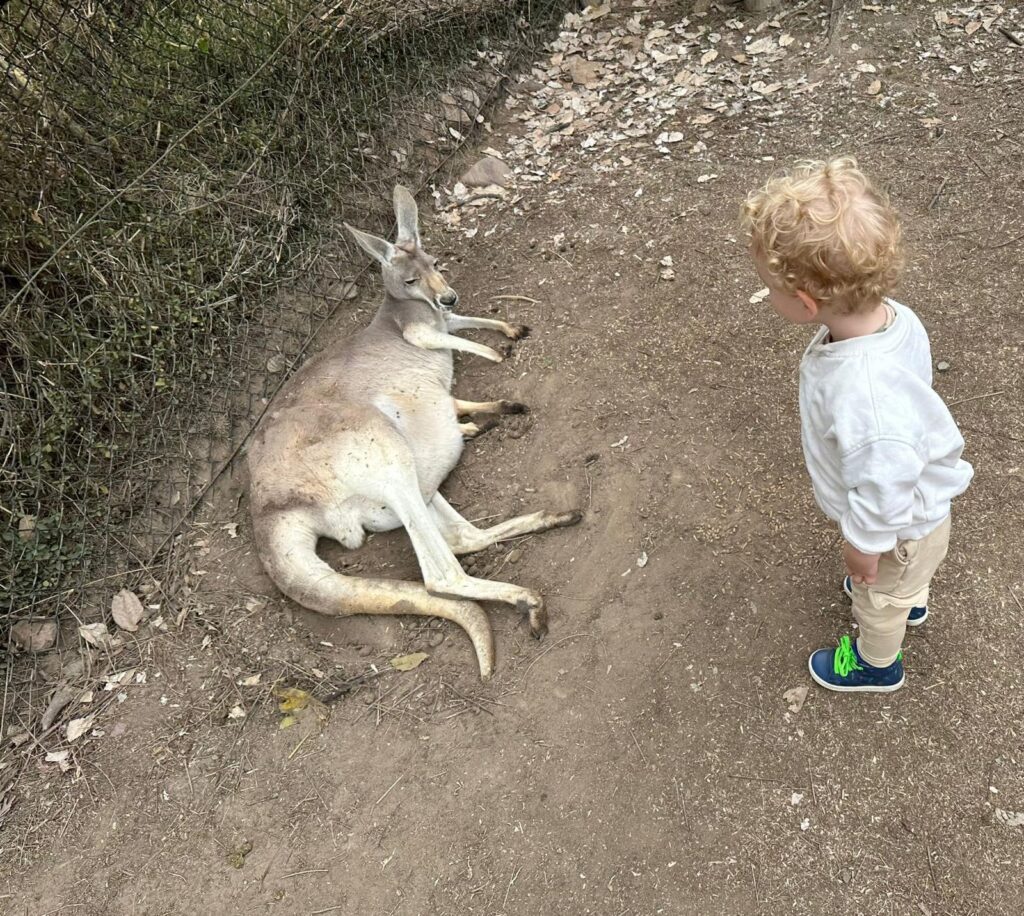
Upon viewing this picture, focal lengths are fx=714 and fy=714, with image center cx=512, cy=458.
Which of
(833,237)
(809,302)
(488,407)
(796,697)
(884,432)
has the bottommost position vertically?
(796,697)

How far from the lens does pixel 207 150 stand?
424 cm

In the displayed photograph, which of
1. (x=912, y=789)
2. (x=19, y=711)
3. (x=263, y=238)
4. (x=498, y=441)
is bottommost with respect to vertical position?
(x=912, y=789)

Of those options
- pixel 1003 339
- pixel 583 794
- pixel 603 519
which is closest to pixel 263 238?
pixel 603 519

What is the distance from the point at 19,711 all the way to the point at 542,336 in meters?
3.09

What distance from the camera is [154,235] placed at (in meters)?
3.88

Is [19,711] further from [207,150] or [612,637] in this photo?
[207,150]

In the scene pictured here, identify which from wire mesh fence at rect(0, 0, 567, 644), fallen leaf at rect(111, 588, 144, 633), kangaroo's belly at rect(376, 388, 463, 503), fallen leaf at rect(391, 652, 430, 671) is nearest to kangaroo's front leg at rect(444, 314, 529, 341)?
kangaroo's belly at rect(376, 388, 463, 503)

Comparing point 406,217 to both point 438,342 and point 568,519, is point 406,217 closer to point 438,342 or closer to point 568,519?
point 438,342

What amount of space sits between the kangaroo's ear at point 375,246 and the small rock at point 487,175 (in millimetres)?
1461

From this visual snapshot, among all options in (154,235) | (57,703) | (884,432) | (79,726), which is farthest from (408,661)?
(154,235)

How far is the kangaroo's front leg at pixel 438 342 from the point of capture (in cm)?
403

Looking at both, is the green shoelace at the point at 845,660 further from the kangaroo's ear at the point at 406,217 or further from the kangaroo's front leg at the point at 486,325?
the kangaroo's ear at the point at 406,217

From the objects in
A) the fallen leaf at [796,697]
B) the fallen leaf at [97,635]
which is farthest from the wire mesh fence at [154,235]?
the fallen leaf at [796,697]

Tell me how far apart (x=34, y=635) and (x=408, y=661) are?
68.7 inches
